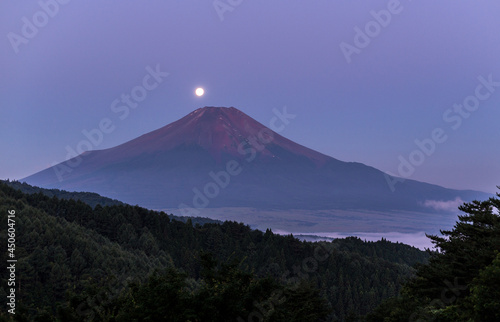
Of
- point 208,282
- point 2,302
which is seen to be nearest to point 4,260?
point 2,302

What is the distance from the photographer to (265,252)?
154 m

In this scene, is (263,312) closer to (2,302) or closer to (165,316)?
(165,316)

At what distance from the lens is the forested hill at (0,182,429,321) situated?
22.1 m

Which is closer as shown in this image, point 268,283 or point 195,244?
point 268,283

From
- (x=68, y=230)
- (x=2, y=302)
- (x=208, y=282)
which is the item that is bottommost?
(x=2, y=302)

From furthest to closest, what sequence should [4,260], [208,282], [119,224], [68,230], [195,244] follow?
[195,244]
[119,224]
[68,230]
[4,260]
[208,282]

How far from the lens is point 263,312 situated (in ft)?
70.0

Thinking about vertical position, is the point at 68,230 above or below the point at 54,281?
above

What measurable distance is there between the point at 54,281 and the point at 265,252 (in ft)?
298

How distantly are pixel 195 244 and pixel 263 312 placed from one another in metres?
130

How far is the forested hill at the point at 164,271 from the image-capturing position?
22.1 m

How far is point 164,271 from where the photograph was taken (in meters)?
76.4

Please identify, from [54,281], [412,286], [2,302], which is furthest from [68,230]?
[412,286]

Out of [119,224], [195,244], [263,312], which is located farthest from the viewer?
[195,244]
